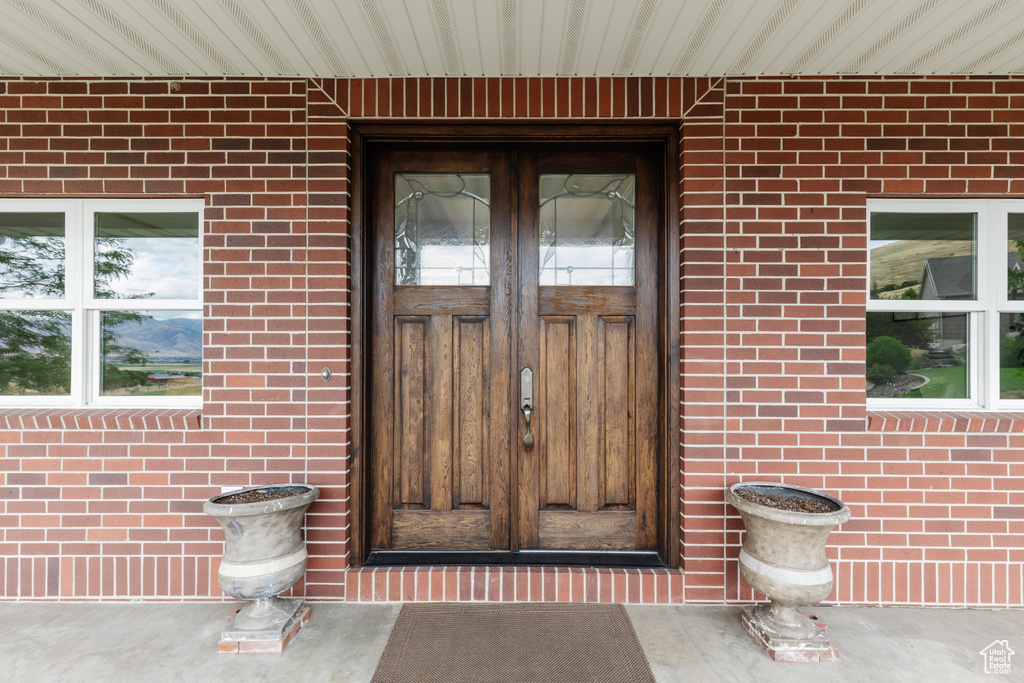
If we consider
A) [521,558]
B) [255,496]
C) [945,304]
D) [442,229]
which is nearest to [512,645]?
[521,558]

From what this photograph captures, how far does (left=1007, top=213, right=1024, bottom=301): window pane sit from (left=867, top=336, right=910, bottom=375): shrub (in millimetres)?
691

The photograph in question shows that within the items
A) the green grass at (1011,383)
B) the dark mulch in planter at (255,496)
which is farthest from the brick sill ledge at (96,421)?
the green grass at (1011,383)

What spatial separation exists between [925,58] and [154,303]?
453cm

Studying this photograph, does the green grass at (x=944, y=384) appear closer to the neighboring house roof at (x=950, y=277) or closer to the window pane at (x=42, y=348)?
the neighboring house roof at (x=950, y=277)

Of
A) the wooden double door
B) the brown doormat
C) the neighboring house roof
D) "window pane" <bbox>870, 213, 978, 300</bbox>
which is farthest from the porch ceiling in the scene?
the brown doormat

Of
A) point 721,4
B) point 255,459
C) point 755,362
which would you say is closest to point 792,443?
point 755,362

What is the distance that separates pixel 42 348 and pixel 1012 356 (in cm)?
577

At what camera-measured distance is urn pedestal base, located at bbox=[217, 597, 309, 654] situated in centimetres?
245

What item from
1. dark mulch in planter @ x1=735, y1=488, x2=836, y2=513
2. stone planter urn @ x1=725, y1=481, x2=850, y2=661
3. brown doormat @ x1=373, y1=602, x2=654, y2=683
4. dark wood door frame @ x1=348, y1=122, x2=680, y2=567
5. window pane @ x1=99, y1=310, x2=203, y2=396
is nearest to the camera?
brown doormat @ x1=373, y1=602, x2=654, y2=683

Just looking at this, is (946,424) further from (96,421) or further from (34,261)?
(34,261)

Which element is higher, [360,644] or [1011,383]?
[1011,383]

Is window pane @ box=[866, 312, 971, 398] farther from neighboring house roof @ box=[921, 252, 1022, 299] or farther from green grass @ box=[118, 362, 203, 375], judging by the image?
green grass @ box=[118, 362, 203, 375]

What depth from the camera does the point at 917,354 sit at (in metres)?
3.02

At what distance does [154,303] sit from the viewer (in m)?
3.04
